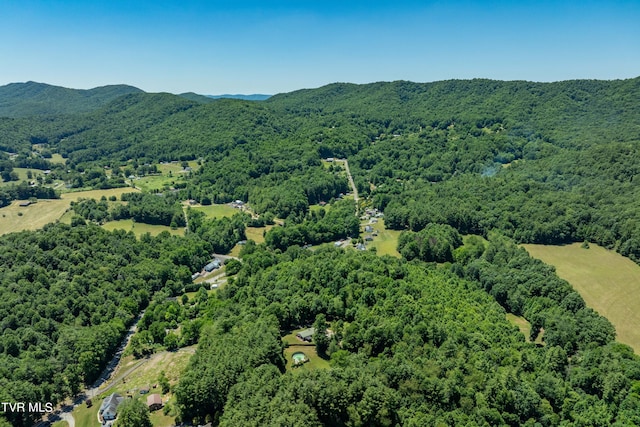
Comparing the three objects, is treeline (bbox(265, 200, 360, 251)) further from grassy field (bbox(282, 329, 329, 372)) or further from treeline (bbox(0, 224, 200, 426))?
grassy field (bbox(282, 329, 329, 372))

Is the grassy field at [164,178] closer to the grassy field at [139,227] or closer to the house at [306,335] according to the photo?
the grassy field at [139,227]

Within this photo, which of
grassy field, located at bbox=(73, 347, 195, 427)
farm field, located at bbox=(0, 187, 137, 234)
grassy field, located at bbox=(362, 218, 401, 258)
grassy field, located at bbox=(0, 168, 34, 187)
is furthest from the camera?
grassy field, located at bbox=(0, 168, 34, 187)

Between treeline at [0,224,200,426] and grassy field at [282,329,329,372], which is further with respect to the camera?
treeline at [0,224,200,426]

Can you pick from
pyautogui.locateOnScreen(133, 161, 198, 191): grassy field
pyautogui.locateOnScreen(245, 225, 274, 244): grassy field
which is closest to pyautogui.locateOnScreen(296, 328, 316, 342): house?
pyautogui.locateOnScreen(245, 225, 274, 244): grassy field

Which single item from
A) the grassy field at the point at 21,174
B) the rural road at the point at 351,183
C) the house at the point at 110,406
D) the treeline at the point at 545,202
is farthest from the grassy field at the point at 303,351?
the grassy field at the point at 21,174

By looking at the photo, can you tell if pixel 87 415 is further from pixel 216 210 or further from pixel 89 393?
pixel 216 210

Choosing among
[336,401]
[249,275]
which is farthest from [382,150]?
[336,401]
